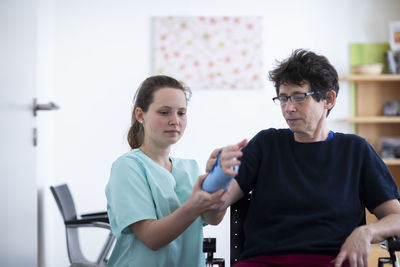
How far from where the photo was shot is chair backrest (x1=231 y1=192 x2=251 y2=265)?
1.74 metres

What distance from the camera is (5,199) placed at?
180 cm

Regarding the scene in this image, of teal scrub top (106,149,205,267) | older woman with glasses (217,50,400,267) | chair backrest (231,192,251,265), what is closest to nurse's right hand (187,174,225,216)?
teal scrub top (106,149,205,267)

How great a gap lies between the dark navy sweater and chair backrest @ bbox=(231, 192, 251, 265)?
6cm

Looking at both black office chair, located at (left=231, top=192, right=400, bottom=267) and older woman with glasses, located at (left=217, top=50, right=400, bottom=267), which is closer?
older woman with glasses, located at (left=217, top=50, right=400, bottom=267)

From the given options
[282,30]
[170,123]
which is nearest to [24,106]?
[170,123]

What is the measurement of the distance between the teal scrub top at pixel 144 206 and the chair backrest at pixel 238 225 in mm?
191

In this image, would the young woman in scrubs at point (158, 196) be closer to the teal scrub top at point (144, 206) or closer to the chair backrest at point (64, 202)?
the teal scrub top at point (144, 206)

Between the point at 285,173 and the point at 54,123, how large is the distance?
9.24 feet

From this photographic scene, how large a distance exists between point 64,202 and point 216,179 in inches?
88.5

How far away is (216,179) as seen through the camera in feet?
3.92

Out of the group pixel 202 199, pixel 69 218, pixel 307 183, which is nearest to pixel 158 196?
pixel 202 199

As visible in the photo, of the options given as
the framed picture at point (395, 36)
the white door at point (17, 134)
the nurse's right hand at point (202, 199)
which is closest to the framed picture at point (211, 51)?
the framed picture at point (395, 36)

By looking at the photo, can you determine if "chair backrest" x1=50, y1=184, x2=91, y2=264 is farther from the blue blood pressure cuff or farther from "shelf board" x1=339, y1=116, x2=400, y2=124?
"shelf board" x1=339, y1=116, x2=400, y2=124

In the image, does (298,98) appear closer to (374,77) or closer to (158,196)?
(158,196)
